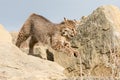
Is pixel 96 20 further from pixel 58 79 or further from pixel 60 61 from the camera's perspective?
pixel 58 79

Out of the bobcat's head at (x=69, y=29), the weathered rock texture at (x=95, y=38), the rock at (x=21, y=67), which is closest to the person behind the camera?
the rock at (x=21, y=67)

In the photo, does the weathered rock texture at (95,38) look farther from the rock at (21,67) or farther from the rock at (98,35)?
the rock at (21,67)

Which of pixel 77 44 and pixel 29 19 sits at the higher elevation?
pixel 29 19

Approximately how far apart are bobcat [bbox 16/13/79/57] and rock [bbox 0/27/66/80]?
771 centimetres

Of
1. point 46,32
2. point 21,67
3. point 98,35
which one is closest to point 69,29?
point 46,32

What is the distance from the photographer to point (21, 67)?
19.5 ft

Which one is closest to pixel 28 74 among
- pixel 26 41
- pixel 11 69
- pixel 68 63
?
pixel 11 69

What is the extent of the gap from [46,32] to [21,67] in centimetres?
978

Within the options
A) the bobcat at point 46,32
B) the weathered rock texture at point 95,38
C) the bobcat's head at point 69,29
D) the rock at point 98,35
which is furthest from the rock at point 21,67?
the bobcat's head at point 69,29

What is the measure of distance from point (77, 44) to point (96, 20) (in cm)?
102

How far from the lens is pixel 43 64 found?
6480 millimetres

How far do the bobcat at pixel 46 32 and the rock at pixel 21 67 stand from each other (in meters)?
7.71

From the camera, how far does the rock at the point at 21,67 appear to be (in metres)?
5.39

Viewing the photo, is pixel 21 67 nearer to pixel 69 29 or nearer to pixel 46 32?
pixel 69 29
